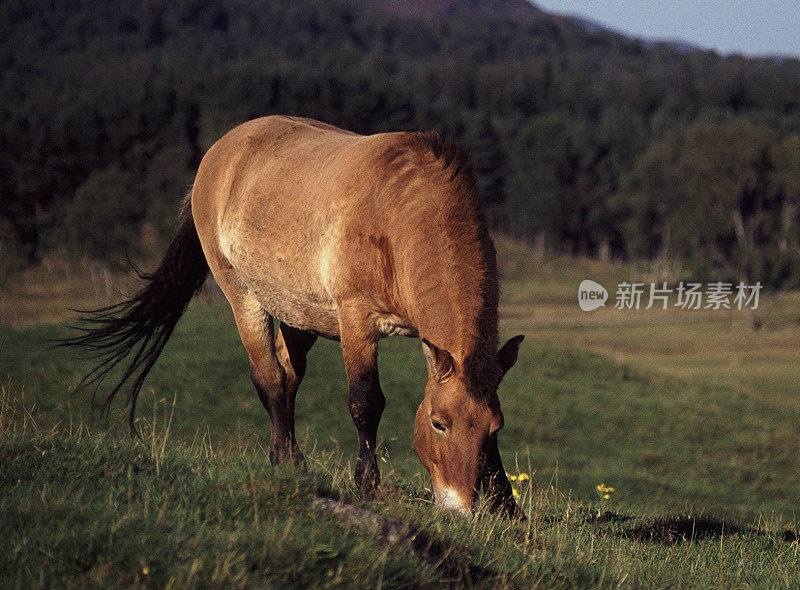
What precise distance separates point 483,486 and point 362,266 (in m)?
1.74

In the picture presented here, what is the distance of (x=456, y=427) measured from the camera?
4969 mm

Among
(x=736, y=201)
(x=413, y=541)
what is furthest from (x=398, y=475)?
(x=736, y=201)

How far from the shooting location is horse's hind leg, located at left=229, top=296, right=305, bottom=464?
7445mm

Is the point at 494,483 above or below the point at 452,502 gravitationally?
below

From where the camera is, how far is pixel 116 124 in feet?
293

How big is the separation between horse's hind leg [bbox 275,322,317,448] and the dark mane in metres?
2.53

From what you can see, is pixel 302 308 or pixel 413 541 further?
pixel 302 308

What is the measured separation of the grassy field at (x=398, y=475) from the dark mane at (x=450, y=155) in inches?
75.0

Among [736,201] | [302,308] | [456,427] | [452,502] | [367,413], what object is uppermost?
[302,308]

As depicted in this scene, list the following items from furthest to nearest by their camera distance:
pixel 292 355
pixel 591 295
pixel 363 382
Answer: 1. pixel 591 295
2. pixel 292 355
3. pixel 363 382

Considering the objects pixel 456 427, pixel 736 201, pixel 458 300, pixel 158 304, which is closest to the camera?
pixel 456 427

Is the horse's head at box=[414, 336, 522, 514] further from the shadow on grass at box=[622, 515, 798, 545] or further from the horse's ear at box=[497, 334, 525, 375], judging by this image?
the shadow on grass at box=[622, 515, 798, 545]

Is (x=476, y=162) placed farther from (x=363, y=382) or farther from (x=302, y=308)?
(x=363, y=382)

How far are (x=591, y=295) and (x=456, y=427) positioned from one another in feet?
224
